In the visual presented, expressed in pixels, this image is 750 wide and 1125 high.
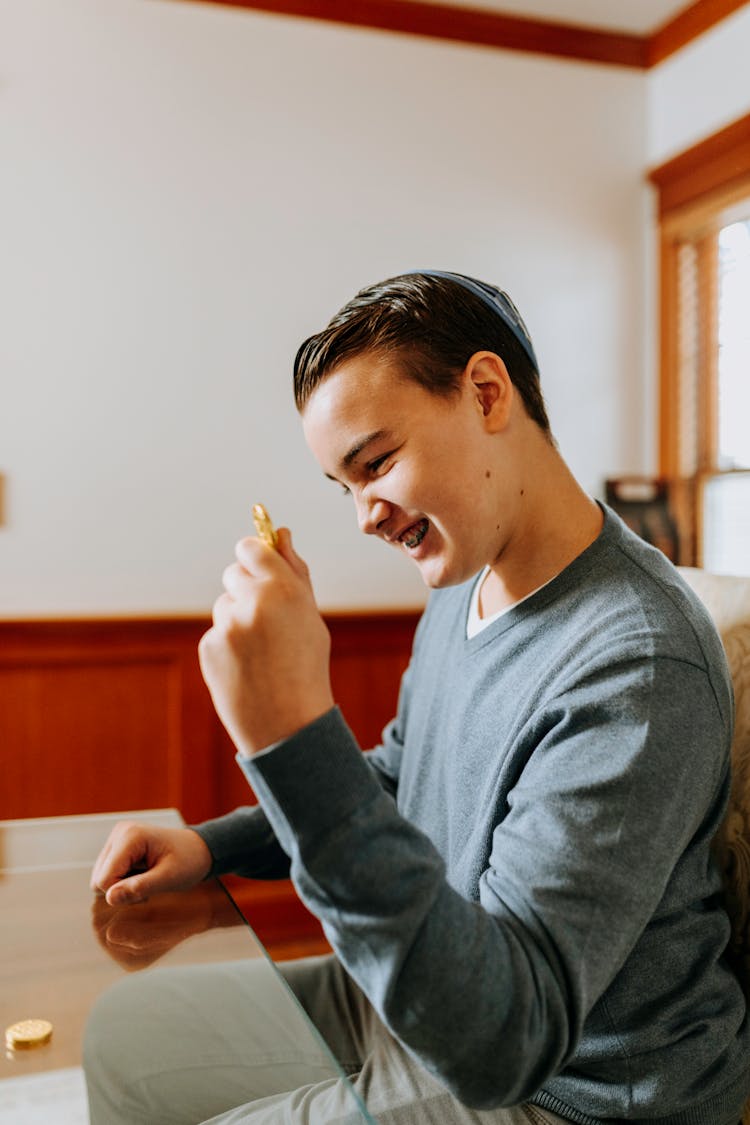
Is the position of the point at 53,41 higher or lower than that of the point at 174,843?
higher

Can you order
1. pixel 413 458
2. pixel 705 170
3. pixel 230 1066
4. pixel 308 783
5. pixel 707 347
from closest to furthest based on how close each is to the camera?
pixel 308 783 → pixel 230 1066 → pixel 413 458 → pixel 705 170 → pixel 707 347

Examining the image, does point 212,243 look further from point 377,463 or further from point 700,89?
point 377,463

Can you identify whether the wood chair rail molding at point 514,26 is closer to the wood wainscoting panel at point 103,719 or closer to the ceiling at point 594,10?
the ceiling at point 594,10

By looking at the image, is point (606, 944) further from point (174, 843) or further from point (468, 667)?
point (174, 843)

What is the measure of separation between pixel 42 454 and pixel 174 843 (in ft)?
6.37

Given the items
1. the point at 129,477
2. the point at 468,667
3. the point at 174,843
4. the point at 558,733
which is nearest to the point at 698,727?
the point at 558,733

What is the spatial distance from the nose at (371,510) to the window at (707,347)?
251cm

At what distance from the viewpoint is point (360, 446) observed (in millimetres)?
1007

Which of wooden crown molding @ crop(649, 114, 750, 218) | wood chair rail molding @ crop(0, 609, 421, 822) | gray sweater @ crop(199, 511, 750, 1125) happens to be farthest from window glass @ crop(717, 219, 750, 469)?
gray sweater @ crop(199, 511, 750, 1125)

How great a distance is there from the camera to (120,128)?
2.95 meters

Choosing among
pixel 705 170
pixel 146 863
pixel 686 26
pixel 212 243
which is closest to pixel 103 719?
pixel 212 243

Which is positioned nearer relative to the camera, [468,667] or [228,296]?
[468,667]

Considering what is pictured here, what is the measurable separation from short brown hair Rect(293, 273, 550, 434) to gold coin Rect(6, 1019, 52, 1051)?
0.64 metres

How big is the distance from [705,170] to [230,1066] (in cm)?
323
